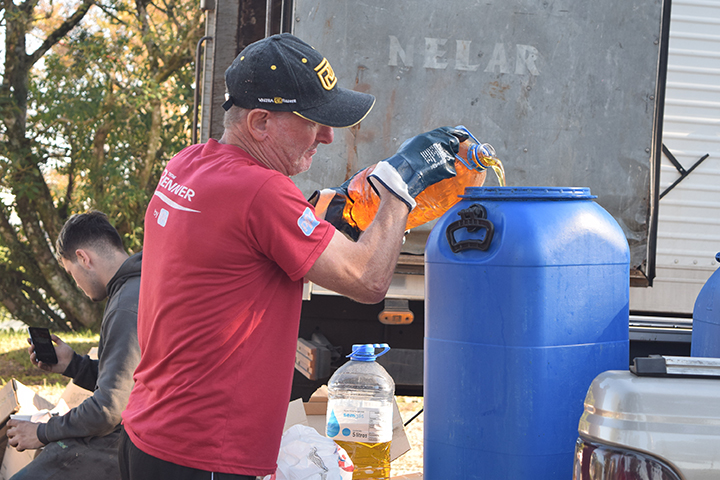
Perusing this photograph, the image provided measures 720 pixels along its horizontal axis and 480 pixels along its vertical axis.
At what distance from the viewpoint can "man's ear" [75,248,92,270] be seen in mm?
3201

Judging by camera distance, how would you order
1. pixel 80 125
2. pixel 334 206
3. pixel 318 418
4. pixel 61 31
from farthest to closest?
pixel 61 31, pixel 80 125, pixel 318 418, pixel 334 206

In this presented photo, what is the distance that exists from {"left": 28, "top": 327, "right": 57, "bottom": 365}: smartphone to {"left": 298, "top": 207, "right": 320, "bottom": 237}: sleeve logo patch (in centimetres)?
210

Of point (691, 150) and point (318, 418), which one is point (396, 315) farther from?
point (691, 150)

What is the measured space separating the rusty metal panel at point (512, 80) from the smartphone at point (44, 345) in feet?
4.50

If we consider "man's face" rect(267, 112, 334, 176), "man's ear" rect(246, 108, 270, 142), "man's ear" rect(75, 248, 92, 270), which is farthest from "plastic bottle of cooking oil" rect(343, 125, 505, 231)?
"man's ear" rect(75, 248, 92, 270)

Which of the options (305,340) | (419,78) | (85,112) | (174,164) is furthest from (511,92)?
(85,112)

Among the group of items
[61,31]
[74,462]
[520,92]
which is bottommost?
[74,462]

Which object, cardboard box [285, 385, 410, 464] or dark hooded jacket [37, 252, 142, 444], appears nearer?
dark hooded jacket [37, 252, 142, 444]

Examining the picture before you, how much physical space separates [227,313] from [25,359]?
7265 mm

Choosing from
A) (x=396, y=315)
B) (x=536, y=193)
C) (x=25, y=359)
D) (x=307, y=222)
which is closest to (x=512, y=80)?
(x=396, y=315)

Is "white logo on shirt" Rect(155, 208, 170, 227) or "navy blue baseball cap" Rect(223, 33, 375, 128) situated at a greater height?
"navy blue baseball cap" Rect(223, 33, 375, 128)

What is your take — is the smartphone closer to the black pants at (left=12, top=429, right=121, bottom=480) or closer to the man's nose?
the black pants at (left=12, top=429, right=121, bottom=480)

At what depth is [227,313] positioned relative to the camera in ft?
5.64

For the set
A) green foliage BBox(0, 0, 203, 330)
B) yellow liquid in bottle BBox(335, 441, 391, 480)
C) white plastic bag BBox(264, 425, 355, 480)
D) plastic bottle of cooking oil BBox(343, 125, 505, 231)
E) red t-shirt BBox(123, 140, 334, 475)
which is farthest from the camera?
green foliage BBox(0, 0, 203, 330)
